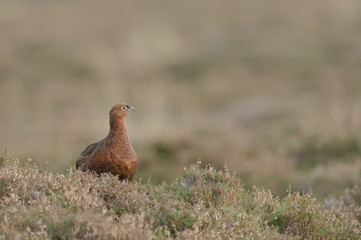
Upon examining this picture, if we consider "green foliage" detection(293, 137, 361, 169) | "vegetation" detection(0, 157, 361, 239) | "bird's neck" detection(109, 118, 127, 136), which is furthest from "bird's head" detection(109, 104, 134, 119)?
"green foliage" detection(293, 137, 361, 169)

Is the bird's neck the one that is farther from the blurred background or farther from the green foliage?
the green foliage

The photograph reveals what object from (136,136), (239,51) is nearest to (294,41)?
(239,51)

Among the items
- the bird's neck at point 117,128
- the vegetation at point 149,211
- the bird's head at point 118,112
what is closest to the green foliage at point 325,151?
the vegetation at point 149,211

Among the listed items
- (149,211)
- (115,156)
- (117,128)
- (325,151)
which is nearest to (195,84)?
(325,151)

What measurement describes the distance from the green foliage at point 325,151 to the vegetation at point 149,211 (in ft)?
20.0

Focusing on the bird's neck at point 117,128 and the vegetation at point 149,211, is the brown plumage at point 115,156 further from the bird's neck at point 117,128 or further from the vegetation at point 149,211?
the vegetation at point 149,211

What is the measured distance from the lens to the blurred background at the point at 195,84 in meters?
12.8

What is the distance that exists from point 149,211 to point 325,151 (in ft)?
27.5

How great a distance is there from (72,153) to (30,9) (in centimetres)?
2932

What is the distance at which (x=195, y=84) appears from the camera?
26.7 m

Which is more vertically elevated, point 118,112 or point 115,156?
point 118,112

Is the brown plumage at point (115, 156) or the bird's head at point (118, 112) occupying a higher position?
the bird's head at point (118, 112)

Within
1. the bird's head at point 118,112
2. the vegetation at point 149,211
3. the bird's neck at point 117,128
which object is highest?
the bird's head at point 118,112

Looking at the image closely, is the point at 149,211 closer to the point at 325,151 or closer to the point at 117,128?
the point at 117,128
